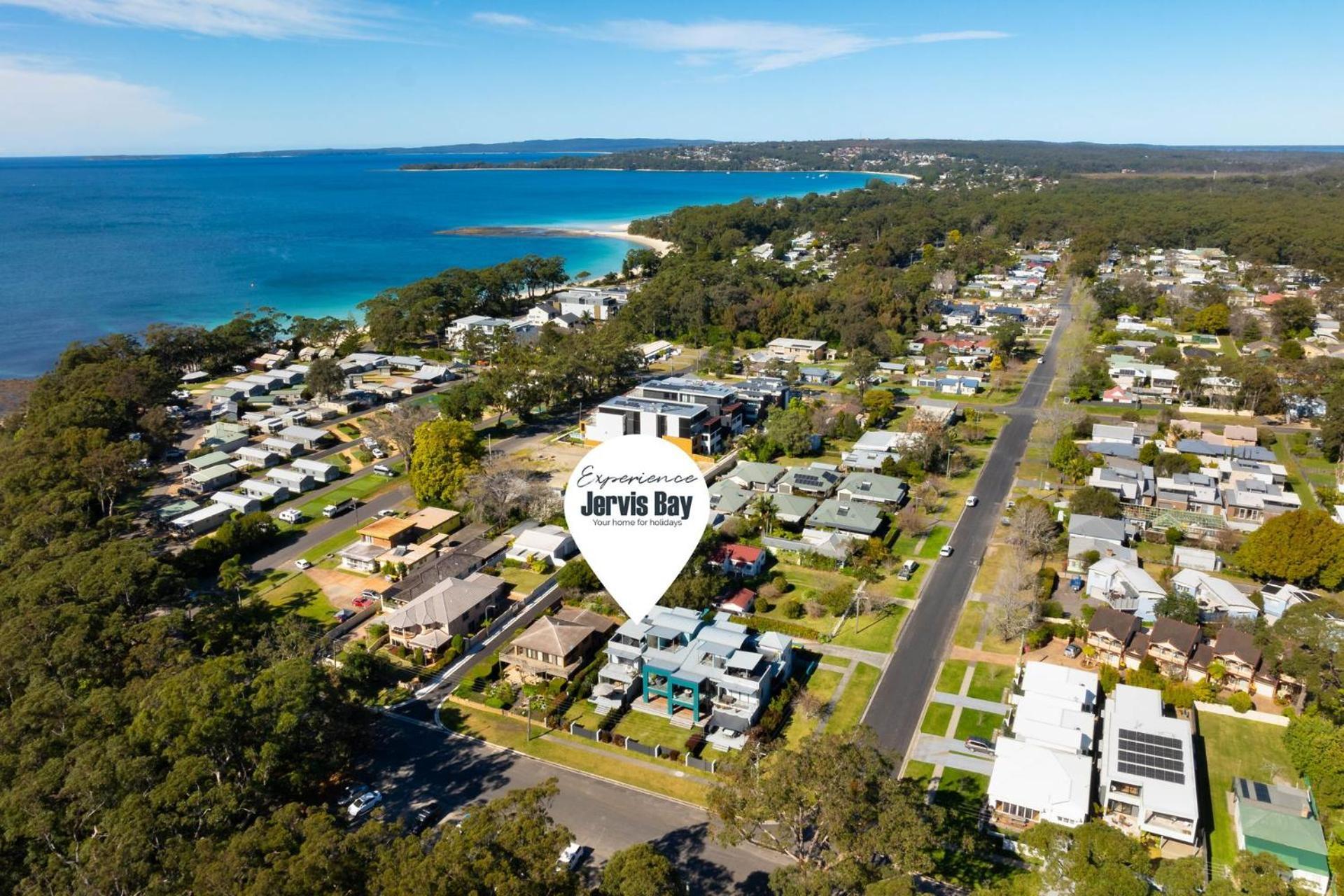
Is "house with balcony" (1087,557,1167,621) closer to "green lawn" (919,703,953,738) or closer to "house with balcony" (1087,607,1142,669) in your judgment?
"house with balcony" (1087,607,1142,669)

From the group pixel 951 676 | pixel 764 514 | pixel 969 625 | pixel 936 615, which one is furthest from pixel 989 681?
pixel 764 514

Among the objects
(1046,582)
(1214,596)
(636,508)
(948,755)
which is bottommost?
(948,755)

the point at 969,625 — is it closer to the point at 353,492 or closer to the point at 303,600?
the point at 303,600

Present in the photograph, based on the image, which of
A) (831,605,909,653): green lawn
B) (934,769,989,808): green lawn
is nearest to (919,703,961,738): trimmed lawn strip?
(934,769,989,808): green lawn

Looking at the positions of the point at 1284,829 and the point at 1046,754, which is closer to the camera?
the point at 1284,829

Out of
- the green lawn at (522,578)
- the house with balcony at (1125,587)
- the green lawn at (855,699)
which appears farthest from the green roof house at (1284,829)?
the green lawn at (522,578)

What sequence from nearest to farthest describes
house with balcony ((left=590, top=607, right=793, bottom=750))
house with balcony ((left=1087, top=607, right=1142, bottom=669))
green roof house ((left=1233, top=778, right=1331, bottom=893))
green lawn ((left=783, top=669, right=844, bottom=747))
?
green roof house ((left=1233, top=778, right=1331, bottom=893)) < green lawn ((left=783, top=669, right=844, bottom=747)) < house with balcony ((left=590, top=607, right=793, bottom=750)) < house with balcony ((left=1087, top=607, right=1142, bottom=669))
